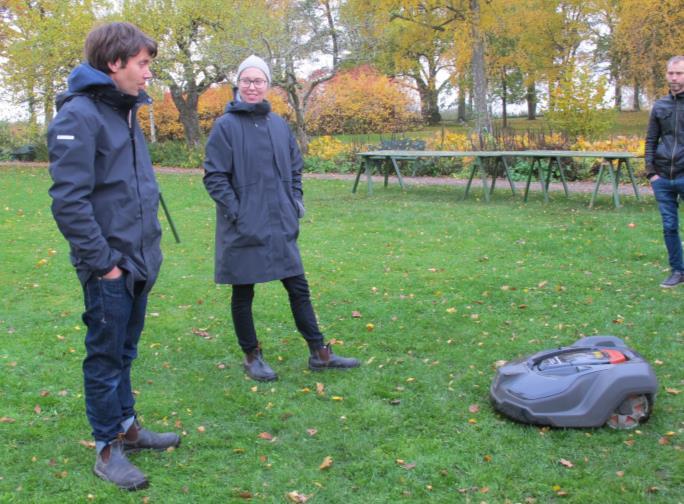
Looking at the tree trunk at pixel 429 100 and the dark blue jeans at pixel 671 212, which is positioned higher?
the tree trunk at pixel 429 100

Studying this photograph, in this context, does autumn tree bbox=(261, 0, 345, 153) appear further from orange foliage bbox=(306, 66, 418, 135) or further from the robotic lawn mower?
the robotic lawn mower

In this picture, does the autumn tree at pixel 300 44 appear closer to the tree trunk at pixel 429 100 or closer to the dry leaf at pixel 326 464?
the tree trunk at pixel 429 100

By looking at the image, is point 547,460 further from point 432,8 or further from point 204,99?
point 204,99

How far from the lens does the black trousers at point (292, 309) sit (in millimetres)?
4305

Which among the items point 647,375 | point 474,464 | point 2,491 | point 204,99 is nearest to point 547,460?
point 474,464

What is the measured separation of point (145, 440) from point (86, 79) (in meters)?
1.71

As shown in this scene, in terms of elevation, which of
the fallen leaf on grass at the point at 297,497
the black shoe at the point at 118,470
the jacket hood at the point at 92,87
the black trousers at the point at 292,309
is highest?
the jacket hood at the point at 92,87

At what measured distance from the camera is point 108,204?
2896 millimetres

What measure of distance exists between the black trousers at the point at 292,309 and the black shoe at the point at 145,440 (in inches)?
38.0

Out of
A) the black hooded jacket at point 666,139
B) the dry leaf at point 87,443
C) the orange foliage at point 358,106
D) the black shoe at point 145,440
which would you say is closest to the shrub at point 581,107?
the orange foliage at point 358,106

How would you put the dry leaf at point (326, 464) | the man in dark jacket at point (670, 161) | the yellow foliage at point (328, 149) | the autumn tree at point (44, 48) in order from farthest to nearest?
the autumn tree at point (44, 48) → the yellow foliage at point (328, 149) → the man in dark jacket at point (670, 161) → the dry leaf at point (326, 464)

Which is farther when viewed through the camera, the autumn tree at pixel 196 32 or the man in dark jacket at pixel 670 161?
the autumn tree at pixel 196 32

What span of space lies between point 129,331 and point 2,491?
2.85 feet

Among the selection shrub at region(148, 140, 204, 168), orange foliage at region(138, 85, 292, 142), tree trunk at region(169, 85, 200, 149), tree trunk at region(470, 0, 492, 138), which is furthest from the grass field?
orange foliage at region(138, 85, 292, 142)
